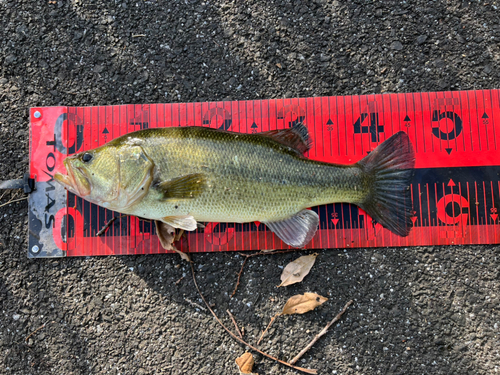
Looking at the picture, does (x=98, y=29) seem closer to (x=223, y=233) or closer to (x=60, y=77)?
(x=60, y=77)

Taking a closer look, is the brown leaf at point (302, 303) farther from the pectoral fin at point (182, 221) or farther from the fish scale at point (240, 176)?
Answer: the pectoral fin at point (182, 221)

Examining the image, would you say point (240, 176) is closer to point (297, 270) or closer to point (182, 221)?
point (182, 221)

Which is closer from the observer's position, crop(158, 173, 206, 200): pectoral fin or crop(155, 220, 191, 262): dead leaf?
crop(158, 173, 206, 200): pectoral fin

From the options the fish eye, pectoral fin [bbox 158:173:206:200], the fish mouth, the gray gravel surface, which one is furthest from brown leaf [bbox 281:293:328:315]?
the fish eye

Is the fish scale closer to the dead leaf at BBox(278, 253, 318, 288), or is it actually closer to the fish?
the fish

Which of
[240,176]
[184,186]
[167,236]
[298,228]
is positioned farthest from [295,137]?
[167,236]

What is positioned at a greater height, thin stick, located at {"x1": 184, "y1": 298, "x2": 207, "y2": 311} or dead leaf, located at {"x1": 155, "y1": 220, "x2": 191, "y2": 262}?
dead leaf, located at {"x1": 155, "y1": 220, "x2": 191, "y2": 262}

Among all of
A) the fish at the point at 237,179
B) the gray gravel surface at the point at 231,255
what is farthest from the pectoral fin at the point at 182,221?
the gray gravel surface at the point at 231,255
